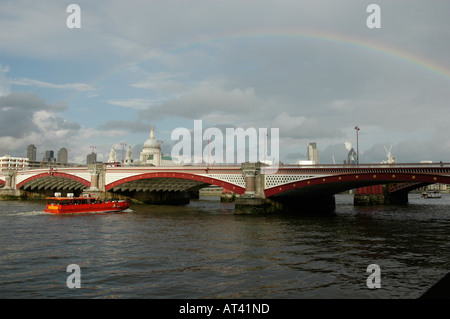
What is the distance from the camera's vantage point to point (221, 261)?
84.3ft

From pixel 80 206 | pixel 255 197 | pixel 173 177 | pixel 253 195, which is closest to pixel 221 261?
pixel 255 197

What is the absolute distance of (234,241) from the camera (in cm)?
3447

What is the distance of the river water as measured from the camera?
734 inches

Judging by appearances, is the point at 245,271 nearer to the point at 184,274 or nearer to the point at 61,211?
the point at 184,274

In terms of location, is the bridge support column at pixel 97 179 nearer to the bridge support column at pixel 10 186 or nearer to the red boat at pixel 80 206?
the red boat at pixel 80 206

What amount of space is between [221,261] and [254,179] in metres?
37.0

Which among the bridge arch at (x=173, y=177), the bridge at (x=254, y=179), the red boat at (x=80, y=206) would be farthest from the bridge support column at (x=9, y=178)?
the red boat at (x=80, y=206)

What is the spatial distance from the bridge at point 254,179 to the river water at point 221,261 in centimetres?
1358

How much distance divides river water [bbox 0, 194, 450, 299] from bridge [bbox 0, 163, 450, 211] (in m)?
13.6

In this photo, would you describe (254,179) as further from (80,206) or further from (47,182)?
(47,182)

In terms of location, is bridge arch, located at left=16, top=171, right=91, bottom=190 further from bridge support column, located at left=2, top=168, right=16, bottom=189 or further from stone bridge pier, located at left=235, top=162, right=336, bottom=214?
stone bridge pier, located at left=235, top=162, right=336, bottom=214

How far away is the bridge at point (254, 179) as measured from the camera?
5544cm

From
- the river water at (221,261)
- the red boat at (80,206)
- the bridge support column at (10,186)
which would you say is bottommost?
the river water at (221,261)
